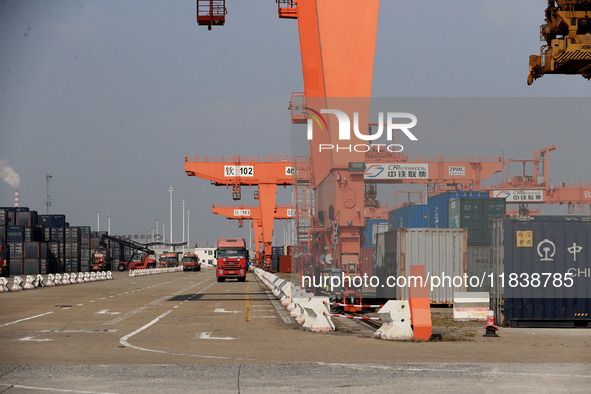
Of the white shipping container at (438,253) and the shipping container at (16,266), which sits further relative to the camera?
the shipping container at (16,266)

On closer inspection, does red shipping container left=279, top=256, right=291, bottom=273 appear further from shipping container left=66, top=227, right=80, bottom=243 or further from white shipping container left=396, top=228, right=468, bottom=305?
white shipping container left=396, top=228, right=468, bottom=305

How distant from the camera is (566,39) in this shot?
31859 mm

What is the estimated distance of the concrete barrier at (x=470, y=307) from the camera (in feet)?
83.2

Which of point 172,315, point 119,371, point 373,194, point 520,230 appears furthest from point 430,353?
point 373,194

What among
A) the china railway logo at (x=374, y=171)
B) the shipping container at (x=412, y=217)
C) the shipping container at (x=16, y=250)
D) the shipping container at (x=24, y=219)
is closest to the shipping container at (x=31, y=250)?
the shipping container at (x=16, y=250)

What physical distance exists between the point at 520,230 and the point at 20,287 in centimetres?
4027

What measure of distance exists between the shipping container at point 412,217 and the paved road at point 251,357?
25.0 meters

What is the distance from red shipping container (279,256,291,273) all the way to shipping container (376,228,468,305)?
2787 inches

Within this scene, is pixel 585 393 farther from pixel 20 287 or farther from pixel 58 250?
pixel 58 250

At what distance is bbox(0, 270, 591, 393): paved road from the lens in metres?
12.1

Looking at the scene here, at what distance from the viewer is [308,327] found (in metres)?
21.6

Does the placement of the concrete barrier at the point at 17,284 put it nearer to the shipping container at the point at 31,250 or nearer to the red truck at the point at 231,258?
the red truck at the point at 231,258

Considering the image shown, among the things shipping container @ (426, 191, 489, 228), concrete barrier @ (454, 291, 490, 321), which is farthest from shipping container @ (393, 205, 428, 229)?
concrete barrier @ (454, 291, 490, 321)

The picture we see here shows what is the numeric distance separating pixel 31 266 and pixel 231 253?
137ft
